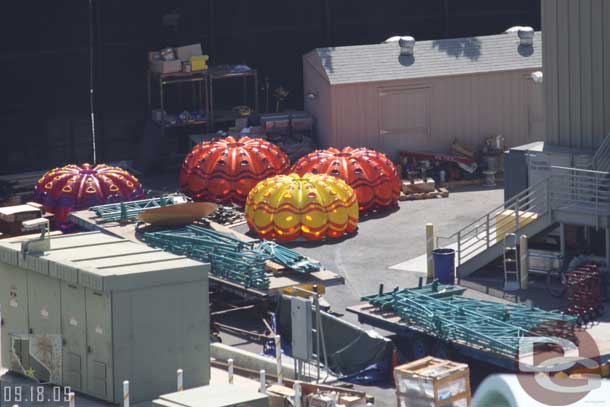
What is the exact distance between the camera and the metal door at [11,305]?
27.4m

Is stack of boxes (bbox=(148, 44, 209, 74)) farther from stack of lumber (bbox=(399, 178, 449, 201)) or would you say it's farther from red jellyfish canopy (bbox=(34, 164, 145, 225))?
stack of lumber (bbox=(399, 178, 449, 201))

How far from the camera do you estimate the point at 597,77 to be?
37.2 m

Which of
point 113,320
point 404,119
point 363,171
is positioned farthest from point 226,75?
A: point 113,320

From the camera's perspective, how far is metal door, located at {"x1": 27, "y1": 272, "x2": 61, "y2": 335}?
26500mm

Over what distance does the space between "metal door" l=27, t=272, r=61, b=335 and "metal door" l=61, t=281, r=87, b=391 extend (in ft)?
0.72

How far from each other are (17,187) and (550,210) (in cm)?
1845

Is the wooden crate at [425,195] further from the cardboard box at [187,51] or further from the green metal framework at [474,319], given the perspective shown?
the green metal framework at [474,319]

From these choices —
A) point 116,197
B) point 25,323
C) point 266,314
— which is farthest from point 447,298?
point 116,197

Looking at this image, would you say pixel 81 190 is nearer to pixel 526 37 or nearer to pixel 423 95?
pixel 423 95

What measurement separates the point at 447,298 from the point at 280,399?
674 cm

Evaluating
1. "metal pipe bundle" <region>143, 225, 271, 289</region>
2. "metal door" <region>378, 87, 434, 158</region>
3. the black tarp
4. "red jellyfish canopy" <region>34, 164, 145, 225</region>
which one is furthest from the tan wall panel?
the black tarp

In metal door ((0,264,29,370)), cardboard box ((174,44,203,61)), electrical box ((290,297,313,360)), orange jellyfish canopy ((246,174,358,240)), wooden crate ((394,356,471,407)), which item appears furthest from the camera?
cardboard box ((174,44,203,61))

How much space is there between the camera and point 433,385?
25.0 m

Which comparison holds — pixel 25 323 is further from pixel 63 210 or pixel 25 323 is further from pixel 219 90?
pixel 219 90
